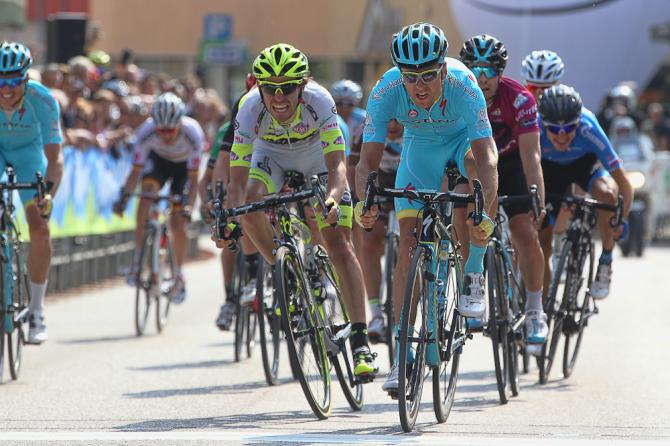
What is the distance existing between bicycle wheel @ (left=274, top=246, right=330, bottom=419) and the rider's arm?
1.78 meters

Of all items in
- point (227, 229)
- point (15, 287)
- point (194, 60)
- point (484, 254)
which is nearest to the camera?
point (227, 229)

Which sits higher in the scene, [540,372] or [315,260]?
[315,260]

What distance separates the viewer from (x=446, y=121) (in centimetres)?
878

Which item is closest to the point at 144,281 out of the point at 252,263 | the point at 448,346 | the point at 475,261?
the point at 252,263

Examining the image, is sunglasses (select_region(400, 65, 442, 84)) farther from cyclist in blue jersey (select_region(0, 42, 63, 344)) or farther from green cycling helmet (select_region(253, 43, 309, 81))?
cyclist in blue jersey (select_region(0, 42, 63, 344))

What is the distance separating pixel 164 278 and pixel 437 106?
6.46 metres

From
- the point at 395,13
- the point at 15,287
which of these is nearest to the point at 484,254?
the point at 15,287

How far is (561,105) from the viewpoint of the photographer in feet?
35.1

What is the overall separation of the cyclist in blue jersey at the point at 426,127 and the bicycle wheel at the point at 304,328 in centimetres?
59

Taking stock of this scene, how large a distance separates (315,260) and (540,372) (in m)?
2.30

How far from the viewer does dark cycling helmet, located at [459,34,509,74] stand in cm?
996

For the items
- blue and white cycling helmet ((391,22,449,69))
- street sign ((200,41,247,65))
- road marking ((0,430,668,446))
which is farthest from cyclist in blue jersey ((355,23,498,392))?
street sign ((200,41,247,65))

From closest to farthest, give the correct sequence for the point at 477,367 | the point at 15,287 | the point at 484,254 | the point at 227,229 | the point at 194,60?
1. the point at 227,229
2. the point at 484,254
3. the point at 15,287
4. the point at 477,367
5. the point at 194,60

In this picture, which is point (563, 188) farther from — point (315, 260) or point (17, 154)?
point (17, 154)
